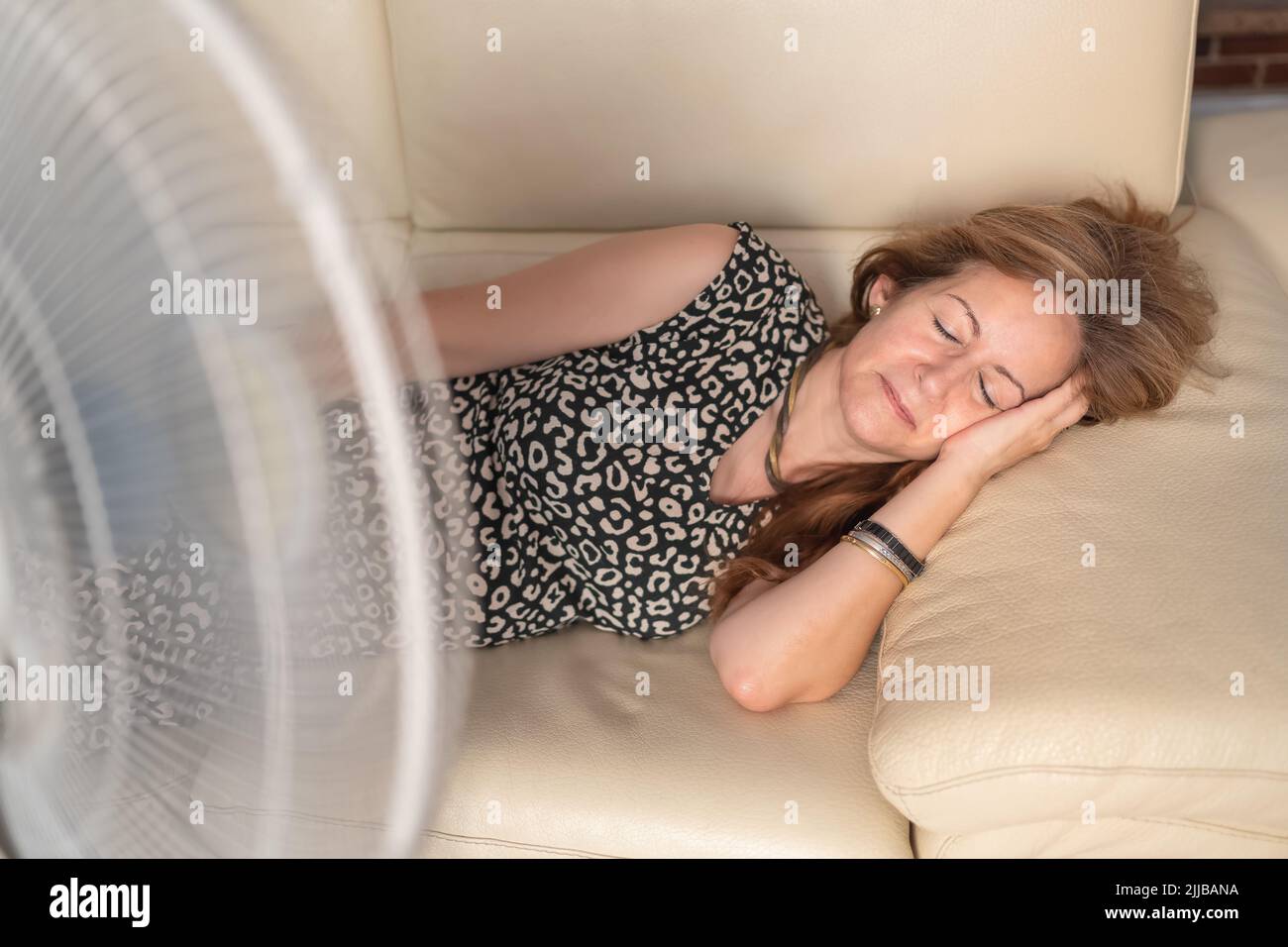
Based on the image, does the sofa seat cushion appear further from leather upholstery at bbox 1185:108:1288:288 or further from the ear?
leather upholstery at bbox 1185:108:1288:288

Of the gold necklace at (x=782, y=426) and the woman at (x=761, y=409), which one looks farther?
the gold necklace at (x=782, y=426)

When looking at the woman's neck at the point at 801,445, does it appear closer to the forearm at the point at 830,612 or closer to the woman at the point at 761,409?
the woman at the point at 761,409

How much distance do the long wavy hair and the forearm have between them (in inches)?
4.2

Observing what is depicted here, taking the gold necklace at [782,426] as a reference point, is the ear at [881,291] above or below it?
above

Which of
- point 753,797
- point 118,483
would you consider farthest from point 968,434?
point 118,483

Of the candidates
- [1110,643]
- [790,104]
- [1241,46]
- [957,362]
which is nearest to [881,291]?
[957,362]

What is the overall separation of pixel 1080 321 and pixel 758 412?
1.43 ft

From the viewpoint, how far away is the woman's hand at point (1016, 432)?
1.40 metres

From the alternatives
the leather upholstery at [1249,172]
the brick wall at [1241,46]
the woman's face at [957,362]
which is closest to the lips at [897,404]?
the woman's face at [957,362]

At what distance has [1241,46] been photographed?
2.93m

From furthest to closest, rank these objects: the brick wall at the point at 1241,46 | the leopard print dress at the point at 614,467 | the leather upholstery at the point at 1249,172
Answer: the brick wall at the point at 1241,46 < the leather upholstery at the point at 1249,172 < the leopard print dress at the point at 614,467

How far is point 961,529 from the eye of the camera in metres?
Result: 1.36

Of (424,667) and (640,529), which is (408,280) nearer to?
(424,667)
